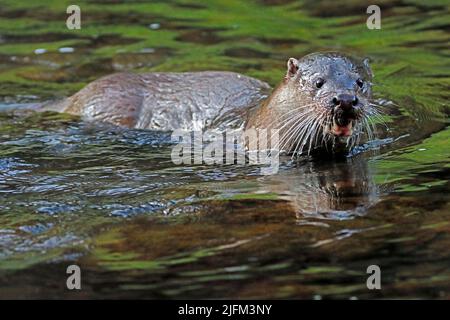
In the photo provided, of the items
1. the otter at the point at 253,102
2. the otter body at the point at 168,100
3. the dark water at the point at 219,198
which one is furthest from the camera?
the otter body at the point at 168,100

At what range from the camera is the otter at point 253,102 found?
5523mm

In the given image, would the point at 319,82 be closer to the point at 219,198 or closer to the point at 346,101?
the point at 346,101

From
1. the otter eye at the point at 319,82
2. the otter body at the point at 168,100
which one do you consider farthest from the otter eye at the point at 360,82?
the otter body at the point at 168,100

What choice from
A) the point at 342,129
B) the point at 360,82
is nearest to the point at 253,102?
the point at 360,82

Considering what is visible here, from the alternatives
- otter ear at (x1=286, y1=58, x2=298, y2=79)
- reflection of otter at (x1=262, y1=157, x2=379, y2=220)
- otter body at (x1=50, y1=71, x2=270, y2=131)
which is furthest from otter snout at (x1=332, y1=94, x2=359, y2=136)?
otter body at (x1=50, y1=71, x2=270, y2=131)

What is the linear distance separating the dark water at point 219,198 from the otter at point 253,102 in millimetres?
186

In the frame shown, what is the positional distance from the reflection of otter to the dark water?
1cm

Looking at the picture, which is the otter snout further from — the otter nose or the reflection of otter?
the reflection of otter

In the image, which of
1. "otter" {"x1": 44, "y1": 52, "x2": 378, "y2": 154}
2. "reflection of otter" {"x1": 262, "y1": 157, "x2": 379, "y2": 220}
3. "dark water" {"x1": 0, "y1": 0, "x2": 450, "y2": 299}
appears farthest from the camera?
"otter" {"x1": 44, "y1": 52, "x2": 378, "y2": 154}

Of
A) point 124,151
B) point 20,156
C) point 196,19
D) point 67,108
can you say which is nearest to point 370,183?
point 124,151

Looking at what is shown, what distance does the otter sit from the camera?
18.1 feet

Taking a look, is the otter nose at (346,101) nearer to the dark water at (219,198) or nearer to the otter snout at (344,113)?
the otter snout at (344,113)
